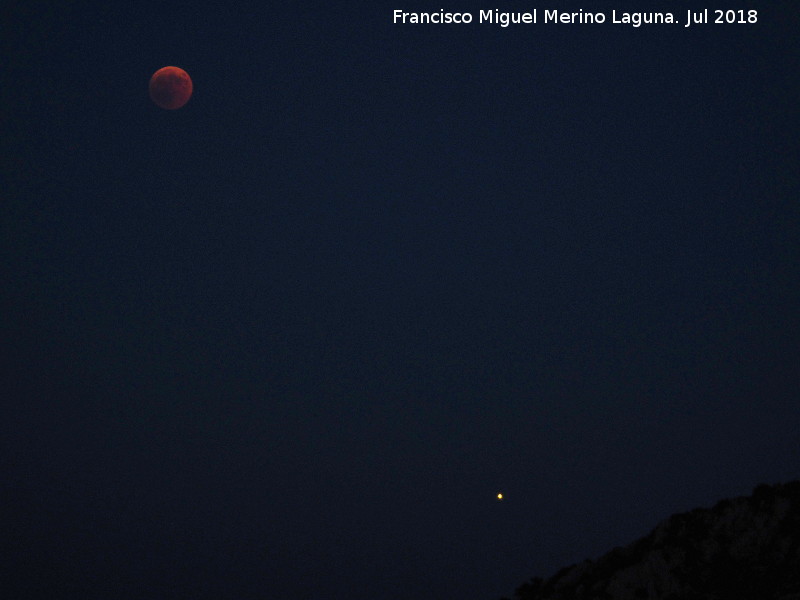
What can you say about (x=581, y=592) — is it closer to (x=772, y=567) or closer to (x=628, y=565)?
(x=628, y=565)

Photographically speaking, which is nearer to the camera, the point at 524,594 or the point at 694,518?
the point at 694,518

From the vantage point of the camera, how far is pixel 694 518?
33.3 m

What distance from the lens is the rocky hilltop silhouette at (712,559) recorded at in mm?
25562

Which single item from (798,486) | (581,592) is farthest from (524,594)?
(798,486)

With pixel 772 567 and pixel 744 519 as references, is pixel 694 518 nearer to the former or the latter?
pixel 744 519

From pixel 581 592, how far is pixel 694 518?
23.2ft

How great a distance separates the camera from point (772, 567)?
84.9 ft

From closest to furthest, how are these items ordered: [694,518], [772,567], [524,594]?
[772,567]
[694,518]
[524,594]

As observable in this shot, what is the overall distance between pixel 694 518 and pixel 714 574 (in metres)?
6.60

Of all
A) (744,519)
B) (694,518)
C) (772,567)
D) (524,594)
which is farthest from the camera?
(524,594)

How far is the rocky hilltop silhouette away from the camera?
25.6 metres

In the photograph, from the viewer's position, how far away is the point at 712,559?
92.9 ft

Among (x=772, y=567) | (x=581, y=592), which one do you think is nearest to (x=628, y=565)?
(x=581, y=592)

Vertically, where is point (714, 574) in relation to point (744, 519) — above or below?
below
